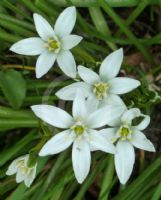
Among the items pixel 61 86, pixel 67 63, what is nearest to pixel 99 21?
pixel 61 86

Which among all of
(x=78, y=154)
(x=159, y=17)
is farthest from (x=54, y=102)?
(x=159, y=17)

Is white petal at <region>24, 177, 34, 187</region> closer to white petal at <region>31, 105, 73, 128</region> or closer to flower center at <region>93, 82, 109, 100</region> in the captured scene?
white petal at <region>31, 105, 73, 128</region>

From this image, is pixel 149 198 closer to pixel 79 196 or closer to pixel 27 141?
pixel 79 196

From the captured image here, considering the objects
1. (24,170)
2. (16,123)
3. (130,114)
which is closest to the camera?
(130,114)

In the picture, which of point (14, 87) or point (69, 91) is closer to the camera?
point (69, 91)

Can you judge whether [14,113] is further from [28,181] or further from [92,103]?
[92,103]

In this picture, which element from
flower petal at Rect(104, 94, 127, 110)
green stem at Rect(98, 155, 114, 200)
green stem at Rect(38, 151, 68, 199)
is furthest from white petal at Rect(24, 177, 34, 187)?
flower petal at Rect(104, 94, 127, 110)

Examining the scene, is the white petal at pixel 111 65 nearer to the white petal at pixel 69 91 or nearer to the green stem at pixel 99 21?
the white petal at pixel 69 91
